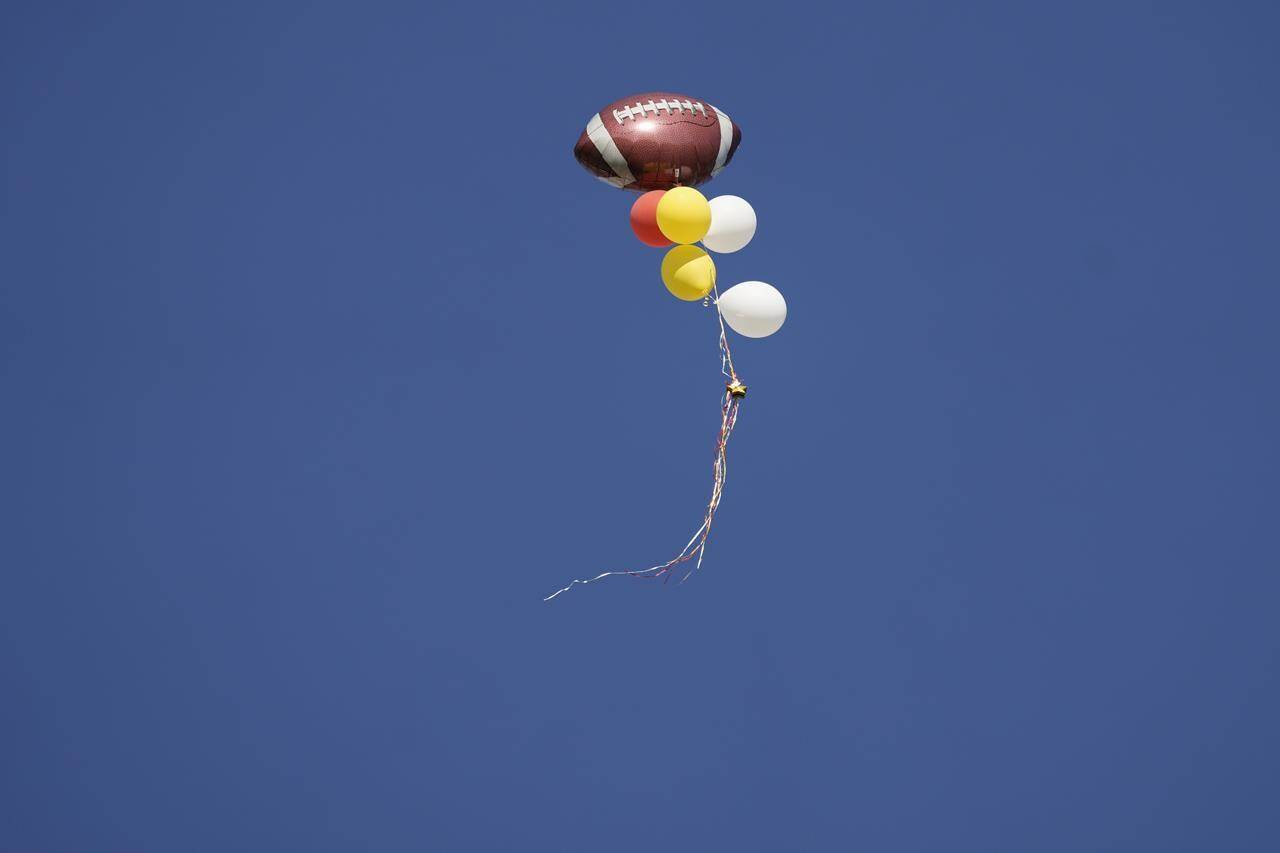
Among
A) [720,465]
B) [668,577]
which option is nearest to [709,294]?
[720,465]

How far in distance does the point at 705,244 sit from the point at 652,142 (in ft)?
2.07

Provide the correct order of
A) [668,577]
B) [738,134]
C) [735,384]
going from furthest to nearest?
[668,577] < [738,134] < [735,384]

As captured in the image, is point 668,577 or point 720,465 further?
point 668,577

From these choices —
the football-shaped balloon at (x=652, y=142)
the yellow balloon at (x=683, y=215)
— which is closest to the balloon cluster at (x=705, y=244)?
the yellow balloon at (x=683, y=215)

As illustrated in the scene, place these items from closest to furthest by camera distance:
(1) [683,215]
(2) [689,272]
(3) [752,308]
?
1. (1) [683,215]
2. (3) [752,308]
3. (2) [689,272]

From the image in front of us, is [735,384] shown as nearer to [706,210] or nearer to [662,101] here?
[706,210]

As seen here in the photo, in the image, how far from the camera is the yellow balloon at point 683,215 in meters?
8.48

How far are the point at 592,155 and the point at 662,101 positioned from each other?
0.50 m

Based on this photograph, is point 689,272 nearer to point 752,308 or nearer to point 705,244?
point 705,244

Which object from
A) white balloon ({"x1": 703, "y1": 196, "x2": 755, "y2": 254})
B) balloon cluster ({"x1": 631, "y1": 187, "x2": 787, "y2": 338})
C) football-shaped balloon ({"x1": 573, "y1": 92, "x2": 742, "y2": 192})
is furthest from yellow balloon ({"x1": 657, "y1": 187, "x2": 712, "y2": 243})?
football-shaped balloon ({"x1": 573, "y1": 92, "x2": 742, "y2": 192})

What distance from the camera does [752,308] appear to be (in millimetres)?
8641

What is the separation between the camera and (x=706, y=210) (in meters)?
8.56

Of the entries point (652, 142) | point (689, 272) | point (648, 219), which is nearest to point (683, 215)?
point (648, 219)

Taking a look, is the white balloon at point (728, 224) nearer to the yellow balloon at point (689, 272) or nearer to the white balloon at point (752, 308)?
the yellow balloon at point (689, 272)
